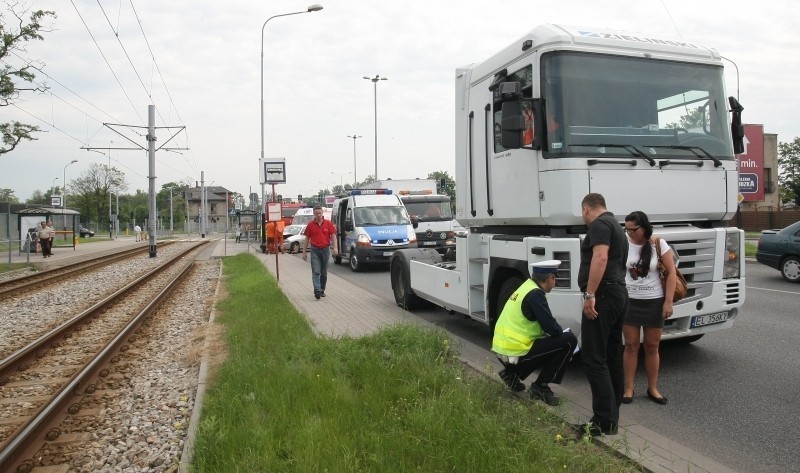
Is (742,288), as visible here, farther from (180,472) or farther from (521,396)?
(180,472)

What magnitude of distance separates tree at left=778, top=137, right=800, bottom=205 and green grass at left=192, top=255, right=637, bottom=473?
67.5 meters

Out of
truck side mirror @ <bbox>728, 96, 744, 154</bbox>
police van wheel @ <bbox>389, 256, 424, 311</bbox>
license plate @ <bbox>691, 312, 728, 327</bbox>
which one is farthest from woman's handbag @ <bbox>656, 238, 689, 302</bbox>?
police van wheel @ <bbox>389, 256, 424, 311</bbox>

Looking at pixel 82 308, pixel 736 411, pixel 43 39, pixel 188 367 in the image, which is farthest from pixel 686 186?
pixel 43 39

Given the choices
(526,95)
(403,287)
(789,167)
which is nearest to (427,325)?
(403,287)

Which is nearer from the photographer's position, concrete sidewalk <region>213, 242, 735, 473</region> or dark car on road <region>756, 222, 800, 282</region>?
concrete sidewalk <region>213, 242, 735, 473</region>

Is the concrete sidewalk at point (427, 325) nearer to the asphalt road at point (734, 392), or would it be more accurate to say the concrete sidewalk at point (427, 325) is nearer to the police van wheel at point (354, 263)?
the asphalt road at point (734, 392)

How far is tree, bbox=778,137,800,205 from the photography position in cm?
6262

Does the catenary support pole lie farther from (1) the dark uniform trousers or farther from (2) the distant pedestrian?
(1) the dark uniform trousers

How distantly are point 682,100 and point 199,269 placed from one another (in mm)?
20083

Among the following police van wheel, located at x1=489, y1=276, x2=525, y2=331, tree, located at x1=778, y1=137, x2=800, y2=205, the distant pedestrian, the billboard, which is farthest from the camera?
tree, located at x1=778, y1=137, x2=800, y2=205

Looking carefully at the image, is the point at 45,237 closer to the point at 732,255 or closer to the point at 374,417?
the point at 374,417

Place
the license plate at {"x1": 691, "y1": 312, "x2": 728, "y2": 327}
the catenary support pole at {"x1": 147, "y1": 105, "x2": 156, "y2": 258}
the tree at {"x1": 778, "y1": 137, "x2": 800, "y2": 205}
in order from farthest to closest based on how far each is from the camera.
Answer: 1. the tree at {"x1": 778, "y1": 137, "x2": 800, "y2": 205}
2. the catenary support pole at {"x1": 147, "y1": 105, "x2": 156, "y2": 258}
3. the license plate at {"x1": 691, "y1": 312, "x2": 728, "y2": 327}

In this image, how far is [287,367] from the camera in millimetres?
5801

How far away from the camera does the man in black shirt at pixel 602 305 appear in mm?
4352
